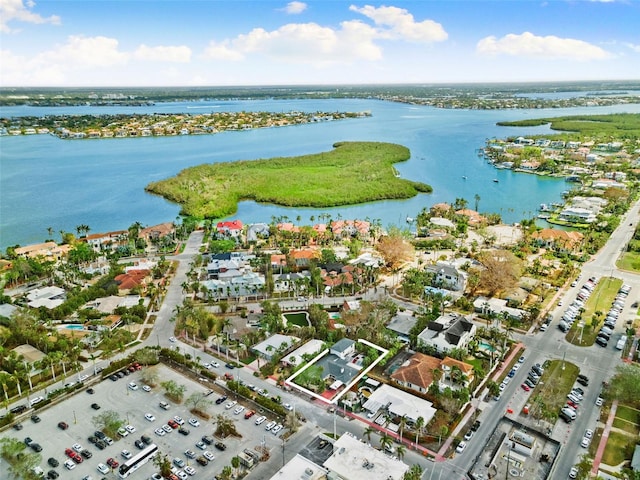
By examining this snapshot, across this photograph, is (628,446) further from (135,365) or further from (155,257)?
(155,257)

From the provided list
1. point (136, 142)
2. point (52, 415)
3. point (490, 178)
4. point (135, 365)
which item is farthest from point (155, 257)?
point (136, 142)

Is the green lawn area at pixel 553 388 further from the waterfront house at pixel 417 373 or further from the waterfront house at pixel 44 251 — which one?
the waterfront house at pixel 44 251

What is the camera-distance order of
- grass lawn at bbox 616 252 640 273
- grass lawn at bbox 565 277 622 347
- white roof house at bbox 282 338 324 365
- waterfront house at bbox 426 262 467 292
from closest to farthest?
white roof house at bbox 282 338 324 365, grass lawn at bbox 565 277 622 347, waterfront house at bbox 426 262 467 292, grass lawn at bbox 616 252 640 273

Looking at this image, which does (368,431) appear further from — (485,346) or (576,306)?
(576,306)

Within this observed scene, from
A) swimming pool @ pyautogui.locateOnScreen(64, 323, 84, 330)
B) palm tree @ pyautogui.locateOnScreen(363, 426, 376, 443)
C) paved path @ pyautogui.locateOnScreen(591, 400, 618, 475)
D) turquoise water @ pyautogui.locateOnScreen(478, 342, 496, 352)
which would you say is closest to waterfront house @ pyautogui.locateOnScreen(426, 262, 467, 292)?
turquoise water @ pyautogui.locateOnScreen(478, 342, 496, 352)

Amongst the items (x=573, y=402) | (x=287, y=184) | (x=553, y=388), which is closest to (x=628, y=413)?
(x=573, y=402)

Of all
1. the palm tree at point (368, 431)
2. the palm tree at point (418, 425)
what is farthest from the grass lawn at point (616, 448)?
the palm tree at point (368, 431)

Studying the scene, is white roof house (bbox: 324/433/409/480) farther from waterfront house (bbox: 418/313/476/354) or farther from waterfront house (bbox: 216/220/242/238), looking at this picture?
waterfront house (bbox: 216/220/242/238)
